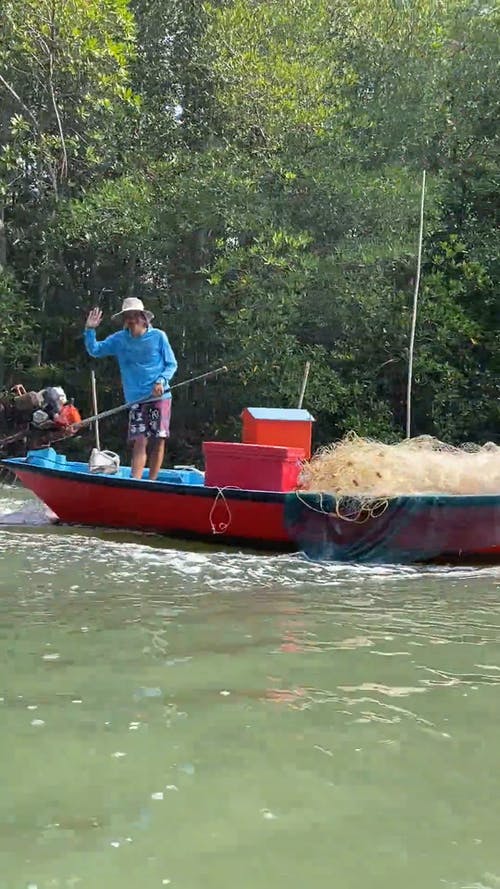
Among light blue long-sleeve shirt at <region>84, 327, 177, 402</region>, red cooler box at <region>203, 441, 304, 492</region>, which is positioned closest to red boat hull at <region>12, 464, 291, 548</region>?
red cooler box at <region>203, 441, 304, 492</region>

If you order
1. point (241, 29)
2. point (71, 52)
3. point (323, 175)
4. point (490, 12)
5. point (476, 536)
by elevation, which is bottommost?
point (476, 536)

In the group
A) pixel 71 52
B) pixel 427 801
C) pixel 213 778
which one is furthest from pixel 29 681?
pixel 71 52

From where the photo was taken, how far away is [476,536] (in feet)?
22.4

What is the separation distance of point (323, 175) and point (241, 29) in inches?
93.9

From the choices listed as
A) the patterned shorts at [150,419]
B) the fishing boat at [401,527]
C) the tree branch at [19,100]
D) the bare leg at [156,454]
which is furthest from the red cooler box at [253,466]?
the tree branch at [19,100]

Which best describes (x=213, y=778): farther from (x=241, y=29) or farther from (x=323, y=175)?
(x=241, y=29)

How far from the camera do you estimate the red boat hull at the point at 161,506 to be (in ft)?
23.9

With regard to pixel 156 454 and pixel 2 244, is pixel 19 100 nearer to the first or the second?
pixel 2 244

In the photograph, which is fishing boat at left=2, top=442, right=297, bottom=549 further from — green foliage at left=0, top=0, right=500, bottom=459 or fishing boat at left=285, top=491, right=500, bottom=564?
green foliage at left=0, top=0, right=500, bottom=459

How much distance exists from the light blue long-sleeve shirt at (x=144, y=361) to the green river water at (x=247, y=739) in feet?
9.05

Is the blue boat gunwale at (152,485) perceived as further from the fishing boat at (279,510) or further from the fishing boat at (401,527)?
the fishing boat at (401,527)

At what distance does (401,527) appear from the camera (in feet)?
22.6

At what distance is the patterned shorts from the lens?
8125 mm

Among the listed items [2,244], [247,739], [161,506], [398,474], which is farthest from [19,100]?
[247,739]
